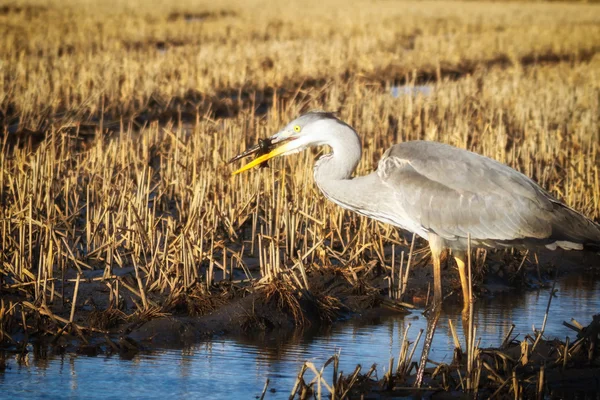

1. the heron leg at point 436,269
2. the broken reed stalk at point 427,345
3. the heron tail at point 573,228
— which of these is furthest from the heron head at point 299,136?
the heron tail at point 573,228

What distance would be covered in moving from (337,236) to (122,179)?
2.35 metres

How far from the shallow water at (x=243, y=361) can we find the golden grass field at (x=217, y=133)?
1.67ft

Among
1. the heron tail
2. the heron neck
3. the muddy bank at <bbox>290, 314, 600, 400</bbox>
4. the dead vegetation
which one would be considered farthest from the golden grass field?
the heron tail

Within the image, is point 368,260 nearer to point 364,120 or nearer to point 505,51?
point 364,120

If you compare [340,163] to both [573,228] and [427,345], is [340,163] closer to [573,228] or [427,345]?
[427,345]

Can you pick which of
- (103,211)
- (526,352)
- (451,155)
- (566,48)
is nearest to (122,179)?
(103,211)

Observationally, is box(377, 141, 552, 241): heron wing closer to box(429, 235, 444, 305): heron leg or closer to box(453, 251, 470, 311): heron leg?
box(429, 235, 444, 305): heron leg

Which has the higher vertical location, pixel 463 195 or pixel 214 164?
pixel 214 164

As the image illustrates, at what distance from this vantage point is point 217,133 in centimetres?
1097

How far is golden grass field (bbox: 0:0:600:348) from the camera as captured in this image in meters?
7.46

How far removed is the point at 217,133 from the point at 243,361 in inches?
208

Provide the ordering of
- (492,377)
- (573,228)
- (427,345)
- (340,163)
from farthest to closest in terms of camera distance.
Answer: (340,163) → (573,228) → (427,345) → (492,377)

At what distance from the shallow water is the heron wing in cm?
89

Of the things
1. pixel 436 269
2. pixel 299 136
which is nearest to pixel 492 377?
pixel 436 269
